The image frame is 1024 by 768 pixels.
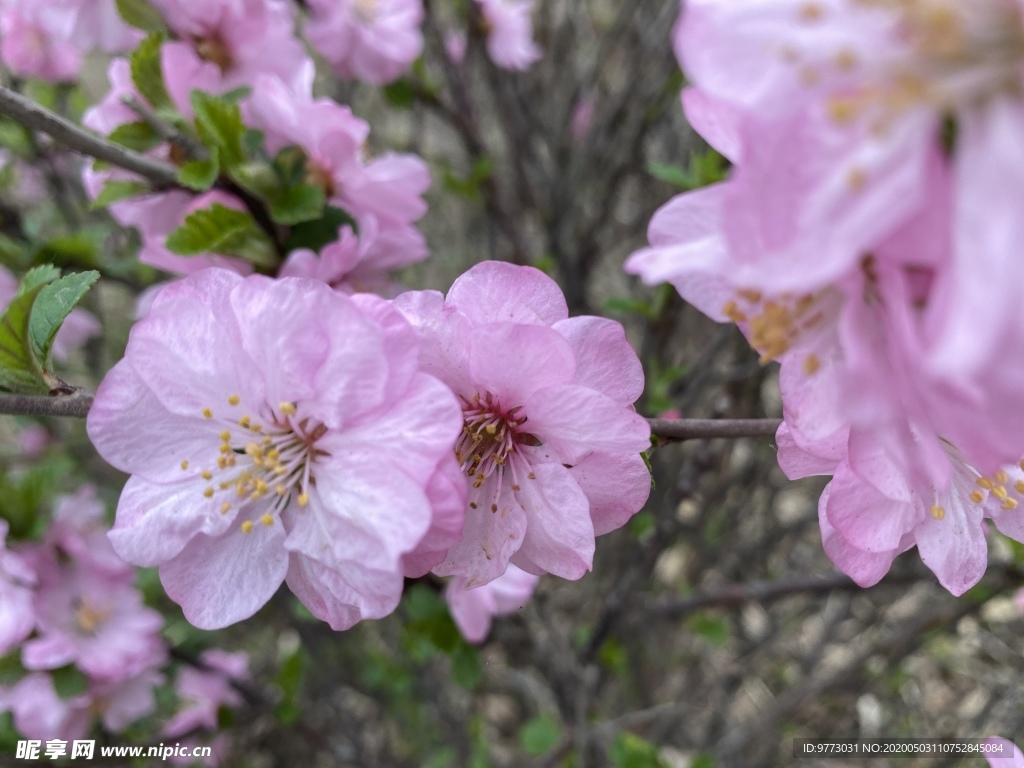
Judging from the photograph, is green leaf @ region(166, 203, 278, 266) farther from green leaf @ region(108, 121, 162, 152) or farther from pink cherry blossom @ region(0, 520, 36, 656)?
pink cherry blossom @ region(0, 520, 36, 656)

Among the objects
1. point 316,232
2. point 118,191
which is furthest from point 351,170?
point 118,191

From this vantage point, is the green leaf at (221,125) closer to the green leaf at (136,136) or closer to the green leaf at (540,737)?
the green leaf at (136,136)

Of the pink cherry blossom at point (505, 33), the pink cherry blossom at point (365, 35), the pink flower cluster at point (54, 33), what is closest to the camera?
the pink flower cluster at point (54, 33)

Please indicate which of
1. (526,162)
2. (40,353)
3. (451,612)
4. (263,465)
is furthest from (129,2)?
(526,162)

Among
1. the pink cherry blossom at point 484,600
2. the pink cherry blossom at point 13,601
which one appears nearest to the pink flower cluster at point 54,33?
the pink cherry blossom at point 13,601

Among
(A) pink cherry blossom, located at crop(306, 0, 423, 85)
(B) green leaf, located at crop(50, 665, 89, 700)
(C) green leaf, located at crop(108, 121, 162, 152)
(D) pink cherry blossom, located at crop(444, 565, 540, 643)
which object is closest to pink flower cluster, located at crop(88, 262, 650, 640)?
(C) green leaf, located at crop(108, 121, 162, 152)

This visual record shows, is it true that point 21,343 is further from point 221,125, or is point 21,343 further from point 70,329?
point 70,329
